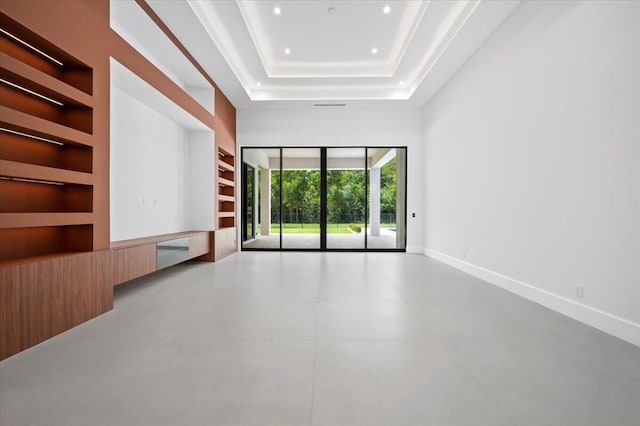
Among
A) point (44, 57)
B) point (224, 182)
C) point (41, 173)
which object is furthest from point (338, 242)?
point (44, 57)

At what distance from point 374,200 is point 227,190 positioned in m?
4.07

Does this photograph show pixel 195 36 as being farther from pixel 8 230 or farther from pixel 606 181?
pixel 606 181

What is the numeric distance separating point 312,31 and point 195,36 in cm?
Result: 207

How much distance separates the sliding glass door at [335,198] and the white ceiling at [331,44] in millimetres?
1493

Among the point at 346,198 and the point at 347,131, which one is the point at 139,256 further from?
the point at 347,131

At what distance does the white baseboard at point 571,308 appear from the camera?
277cm

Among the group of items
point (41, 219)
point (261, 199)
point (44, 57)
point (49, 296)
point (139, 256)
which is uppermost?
point (44, 57)

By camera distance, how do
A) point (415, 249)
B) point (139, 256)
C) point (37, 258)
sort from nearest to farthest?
point (37, 258), point (139, 256), point (415, 249)

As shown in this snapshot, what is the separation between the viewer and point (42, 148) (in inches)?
120

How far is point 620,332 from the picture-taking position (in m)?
2.83

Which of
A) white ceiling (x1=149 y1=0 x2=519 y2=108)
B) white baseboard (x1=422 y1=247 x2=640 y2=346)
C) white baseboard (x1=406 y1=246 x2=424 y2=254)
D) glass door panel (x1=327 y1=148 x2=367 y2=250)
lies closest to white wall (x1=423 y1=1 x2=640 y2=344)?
white baseboard (x1=422 y1=247 x2=640 y2=346)

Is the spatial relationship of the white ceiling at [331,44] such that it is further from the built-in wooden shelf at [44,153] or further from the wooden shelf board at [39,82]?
the built-in wooden shelf at [44,153]

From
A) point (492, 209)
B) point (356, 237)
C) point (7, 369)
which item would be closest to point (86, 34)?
point (7, 369)

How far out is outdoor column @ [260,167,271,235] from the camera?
923cm
